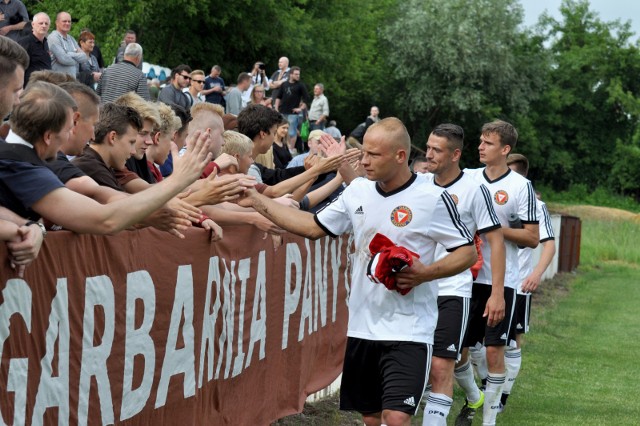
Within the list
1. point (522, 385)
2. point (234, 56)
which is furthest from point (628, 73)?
point (522, 385)

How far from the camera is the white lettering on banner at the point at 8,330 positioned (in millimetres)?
4590

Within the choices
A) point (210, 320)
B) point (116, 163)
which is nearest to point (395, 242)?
point (210, 320)

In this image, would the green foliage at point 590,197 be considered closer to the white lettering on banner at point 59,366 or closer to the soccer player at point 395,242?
the soccer player at point 395,242

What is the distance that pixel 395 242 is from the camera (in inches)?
278

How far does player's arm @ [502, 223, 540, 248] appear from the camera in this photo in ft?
34.5

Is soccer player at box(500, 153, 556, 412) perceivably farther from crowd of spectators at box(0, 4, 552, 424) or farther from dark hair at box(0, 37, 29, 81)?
dark hair at box(0, 37, 29, 81)

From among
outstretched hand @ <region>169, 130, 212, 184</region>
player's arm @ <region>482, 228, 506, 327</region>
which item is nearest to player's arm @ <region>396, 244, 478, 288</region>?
outstretched hand @ <region>169, 130, 212, 184</region>

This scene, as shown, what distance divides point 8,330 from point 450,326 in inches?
195

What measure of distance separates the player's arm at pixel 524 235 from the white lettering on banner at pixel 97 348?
563 cm

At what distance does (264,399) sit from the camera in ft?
28.0

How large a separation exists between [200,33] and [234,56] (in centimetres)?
232

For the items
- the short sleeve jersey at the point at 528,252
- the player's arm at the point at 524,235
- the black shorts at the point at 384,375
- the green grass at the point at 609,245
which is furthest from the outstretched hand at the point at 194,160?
the green grass at the point at 609,245

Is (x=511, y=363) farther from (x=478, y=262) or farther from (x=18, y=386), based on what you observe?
(x=18, y=386)

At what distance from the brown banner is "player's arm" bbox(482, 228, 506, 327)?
5.15 feet
